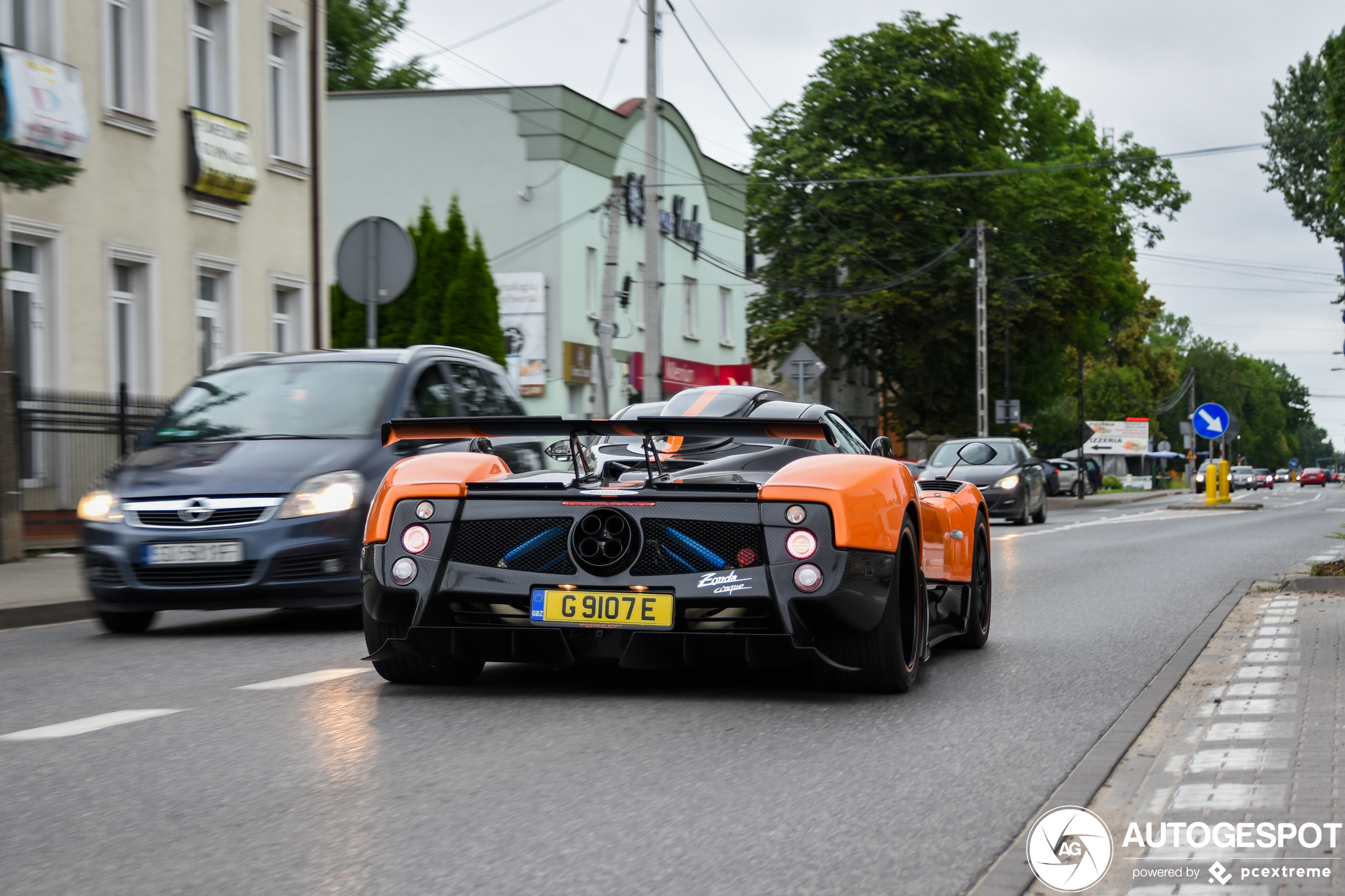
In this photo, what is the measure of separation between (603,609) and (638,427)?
2.33 ft

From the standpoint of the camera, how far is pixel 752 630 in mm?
6461

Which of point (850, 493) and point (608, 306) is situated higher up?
point (608, 306)

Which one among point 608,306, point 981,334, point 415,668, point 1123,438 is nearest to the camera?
point 415,668

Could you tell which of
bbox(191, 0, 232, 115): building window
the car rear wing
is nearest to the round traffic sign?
the car rear wing

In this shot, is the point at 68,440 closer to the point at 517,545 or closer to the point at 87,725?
the point at 87,725

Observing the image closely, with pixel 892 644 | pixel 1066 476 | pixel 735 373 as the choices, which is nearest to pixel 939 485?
pixel 892 644

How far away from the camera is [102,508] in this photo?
32.5ft

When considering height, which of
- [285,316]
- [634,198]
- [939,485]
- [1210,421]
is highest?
[634,198]

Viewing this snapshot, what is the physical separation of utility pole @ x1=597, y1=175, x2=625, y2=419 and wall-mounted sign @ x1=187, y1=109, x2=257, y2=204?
225 inches

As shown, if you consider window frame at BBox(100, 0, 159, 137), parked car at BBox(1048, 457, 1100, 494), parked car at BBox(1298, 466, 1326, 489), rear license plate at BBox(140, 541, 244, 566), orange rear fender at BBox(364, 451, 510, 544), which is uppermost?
window frame at BBox(100, 0, 159, 137)

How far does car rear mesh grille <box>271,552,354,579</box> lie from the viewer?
9594mm

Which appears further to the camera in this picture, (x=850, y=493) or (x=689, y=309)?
(x=689, y=309)

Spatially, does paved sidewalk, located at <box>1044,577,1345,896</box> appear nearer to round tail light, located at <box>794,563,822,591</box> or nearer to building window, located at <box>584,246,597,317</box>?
round tail light, located at <box>794,563,822,591</box>

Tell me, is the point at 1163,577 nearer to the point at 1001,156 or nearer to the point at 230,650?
the point at 230,650
